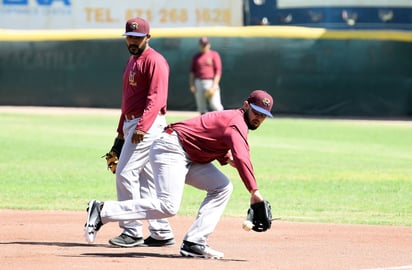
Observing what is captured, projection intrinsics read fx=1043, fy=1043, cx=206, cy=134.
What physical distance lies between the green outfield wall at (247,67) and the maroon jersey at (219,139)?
1828 centimetres

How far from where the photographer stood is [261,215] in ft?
26.3

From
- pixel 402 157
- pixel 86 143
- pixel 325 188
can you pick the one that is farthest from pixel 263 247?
pixel 86 143

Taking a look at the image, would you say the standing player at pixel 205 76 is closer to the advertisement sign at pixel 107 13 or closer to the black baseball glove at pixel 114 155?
the advertisement sign at pixel 107 13

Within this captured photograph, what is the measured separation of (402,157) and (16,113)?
36.5 ft

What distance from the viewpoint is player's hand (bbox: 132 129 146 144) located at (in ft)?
29.2

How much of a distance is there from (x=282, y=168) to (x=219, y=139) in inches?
310

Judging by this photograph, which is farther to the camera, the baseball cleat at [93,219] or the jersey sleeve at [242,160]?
the baseball cleat at [93,219]

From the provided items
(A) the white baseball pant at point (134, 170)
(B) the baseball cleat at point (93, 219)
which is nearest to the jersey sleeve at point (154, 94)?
(A) the white baseball pant at point (134, 170)

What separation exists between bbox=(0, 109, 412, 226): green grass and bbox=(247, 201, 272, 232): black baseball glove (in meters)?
3.17

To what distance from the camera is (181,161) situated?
841 centimetres

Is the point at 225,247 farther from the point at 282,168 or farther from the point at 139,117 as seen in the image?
the point at 282,168

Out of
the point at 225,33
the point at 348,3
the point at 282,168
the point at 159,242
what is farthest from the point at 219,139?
the point at 225,33

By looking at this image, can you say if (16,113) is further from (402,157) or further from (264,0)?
(402,157)

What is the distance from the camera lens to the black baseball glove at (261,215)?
26.3 ft
